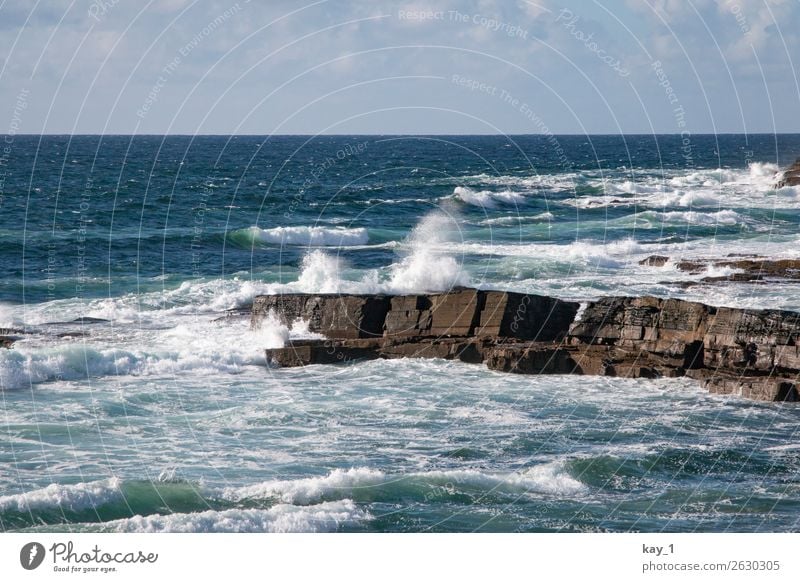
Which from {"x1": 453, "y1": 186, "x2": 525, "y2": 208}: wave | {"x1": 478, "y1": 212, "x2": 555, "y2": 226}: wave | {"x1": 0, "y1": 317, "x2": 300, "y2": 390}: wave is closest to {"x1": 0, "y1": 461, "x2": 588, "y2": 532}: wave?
{"x1": 0, "y1": 317, "x2": 300, "y2": 390}: wave

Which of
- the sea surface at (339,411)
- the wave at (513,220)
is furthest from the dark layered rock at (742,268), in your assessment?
the wave at (513,220)

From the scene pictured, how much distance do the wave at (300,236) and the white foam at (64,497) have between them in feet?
106

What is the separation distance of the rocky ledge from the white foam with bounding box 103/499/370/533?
29.9 feet

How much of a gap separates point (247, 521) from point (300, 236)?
117 ft

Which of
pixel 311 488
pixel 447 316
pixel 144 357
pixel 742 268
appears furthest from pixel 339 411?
pixel 742 268

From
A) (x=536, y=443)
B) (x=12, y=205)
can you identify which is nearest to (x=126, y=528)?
(x=536, y=443)

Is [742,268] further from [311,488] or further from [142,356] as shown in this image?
[311,488]

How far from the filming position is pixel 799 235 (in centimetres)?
4750

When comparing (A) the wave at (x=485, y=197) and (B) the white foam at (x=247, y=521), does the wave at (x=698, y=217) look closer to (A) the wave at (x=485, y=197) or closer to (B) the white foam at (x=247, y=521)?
(A) the wave at (x=485, y=197)

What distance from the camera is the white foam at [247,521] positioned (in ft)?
49.0

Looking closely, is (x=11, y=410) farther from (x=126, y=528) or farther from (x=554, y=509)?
(x=554, y=509)

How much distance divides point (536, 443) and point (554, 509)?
324 centimetres

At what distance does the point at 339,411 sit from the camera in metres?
21.2

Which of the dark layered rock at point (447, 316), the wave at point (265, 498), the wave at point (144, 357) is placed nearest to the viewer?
the wave at point (265, 498)
